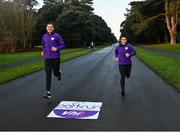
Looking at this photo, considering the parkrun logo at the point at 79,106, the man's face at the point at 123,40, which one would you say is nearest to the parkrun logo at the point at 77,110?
the parkrun logo at the point at 79,106

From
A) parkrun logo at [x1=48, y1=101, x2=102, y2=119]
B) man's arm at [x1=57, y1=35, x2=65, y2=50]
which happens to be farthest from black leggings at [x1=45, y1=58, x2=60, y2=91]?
parkrun logo at [x1=48, y1=101, x2=102, y2=119]

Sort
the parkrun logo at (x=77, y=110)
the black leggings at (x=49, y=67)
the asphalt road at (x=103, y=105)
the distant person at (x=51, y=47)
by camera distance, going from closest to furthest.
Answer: the asphalt road at (x=103, y=105), the parkrun logo at (x=77, y=110), the distant person at (x=51, y=47), the black leggings at (x=49, y=67)

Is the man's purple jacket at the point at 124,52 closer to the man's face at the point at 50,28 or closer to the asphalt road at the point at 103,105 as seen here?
the asphalt road at the point at 103,105

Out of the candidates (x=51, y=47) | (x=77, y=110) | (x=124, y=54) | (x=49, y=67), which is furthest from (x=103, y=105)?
(x=124, y=54)

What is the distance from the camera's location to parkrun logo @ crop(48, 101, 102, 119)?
8477mm

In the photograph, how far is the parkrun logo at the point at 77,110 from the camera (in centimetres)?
848

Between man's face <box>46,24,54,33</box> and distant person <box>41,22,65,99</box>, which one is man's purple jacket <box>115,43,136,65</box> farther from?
man's face <box>46,24,54,33</box>

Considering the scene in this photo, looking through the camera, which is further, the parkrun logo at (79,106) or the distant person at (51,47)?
the distant person at (51,47)

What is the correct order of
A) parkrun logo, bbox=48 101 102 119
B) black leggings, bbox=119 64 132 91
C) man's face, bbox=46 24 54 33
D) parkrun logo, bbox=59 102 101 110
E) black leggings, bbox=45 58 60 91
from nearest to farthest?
parkrun logo, bbox=48 101 102 119 < parkrun logo, bbox=59 102 101 110 < man's face, bbox=46 24 54 33 < black leggings, bbox=45 58 60 91 < black leggings, bbox=119 64 132 91

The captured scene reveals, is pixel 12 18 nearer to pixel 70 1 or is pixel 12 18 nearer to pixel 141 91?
pixel 70 1

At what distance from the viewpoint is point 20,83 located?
48.5 ft

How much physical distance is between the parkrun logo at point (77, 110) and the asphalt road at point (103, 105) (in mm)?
165

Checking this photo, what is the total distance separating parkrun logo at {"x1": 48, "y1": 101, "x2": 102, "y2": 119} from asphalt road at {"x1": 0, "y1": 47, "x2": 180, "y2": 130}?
165 millimetres

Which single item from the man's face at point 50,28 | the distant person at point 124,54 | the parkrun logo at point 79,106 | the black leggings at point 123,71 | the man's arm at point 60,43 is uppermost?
the man's face at point 50,28
